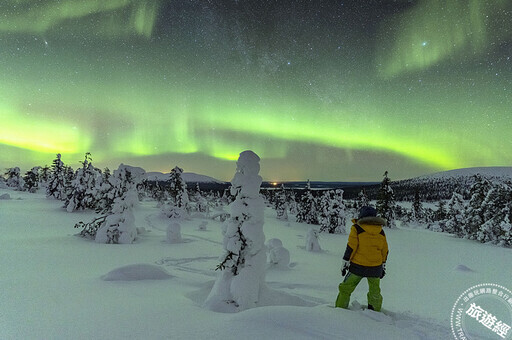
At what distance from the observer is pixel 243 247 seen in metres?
5.69

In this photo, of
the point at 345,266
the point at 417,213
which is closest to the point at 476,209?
the point at 345,266

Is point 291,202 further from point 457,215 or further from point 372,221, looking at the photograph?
point 372,221

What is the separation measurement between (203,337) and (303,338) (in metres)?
1.16

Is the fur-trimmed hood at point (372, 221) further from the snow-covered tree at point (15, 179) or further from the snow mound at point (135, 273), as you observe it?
the snow-covered tree at point (15, 179)

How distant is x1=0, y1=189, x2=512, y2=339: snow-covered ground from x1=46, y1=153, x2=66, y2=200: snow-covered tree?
1273 inches

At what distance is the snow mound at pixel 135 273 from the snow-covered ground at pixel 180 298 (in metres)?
0.02

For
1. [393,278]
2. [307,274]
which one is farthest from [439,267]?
[307,274]

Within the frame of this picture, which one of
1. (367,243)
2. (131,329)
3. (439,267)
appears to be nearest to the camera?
(131,329)

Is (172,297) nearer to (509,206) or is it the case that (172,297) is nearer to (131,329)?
(131,329)

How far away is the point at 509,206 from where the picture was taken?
21.8 meters

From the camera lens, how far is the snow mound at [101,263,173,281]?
6.29 metres

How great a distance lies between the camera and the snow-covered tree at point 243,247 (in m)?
5.18

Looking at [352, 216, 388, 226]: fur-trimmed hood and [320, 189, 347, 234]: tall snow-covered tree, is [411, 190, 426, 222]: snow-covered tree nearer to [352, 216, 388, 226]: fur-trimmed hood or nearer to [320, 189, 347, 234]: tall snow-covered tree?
[320, 189, 347, 234]: tall snow-covered tree

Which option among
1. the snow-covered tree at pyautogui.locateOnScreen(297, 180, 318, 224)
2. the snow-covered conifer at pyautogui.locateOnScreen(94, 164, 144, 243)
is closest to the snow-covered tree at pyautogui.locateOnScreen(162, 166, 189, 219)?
the snow-covered conifer at pyautogui.locateOnScreen(94, 164, 144, 243)
